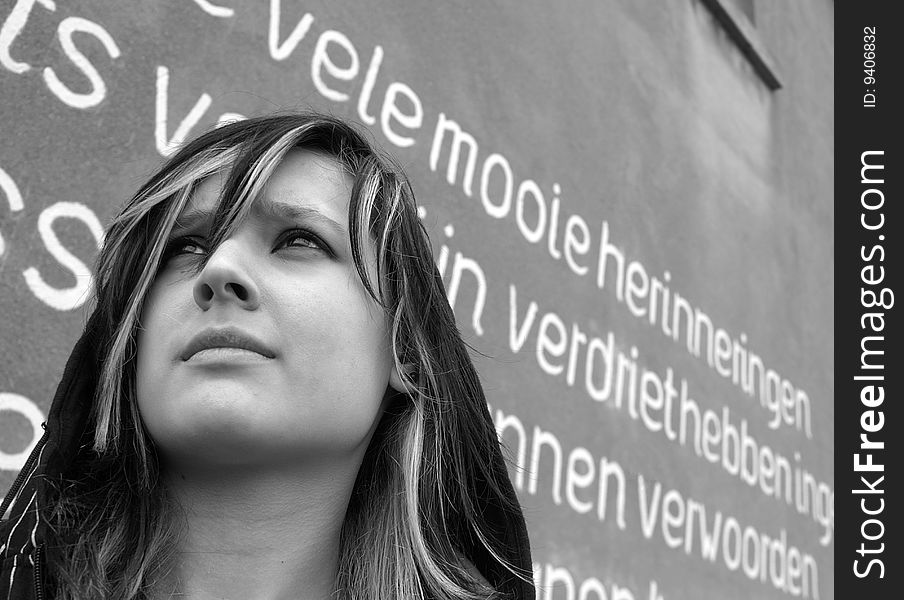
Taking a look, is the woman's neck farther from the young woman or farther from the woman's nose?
the woman's nose

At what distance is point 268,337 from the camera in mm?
1462

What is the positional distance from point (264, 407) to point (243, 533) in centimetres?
20

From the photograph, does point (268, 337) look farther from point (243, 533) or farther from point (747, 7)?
point (747, 7)

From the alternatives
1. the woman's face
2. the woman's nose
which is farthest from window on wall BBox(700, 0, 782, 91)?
the woman's nose

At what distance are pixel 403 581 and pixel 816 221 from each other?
501 cm

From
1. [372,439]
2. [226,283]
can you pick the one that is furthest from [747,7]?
[226,283]

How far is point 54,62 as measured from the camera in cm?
222

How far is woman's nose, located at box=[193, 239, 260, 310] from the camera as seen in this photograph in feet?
4.76

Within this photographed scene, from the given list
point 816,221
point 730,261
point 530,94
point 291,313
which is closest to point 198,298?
point 291,313

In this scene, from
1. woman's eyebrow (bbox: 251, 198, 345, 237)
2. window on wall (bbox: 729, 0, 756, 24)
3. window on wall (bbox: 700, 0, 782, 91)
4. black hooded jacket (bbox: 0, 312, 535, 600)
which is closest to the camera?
black hooded jacket (bbox: 0, 312, 535, 600)

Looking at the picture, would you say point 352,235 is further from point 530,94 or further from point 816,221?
point 816,221
